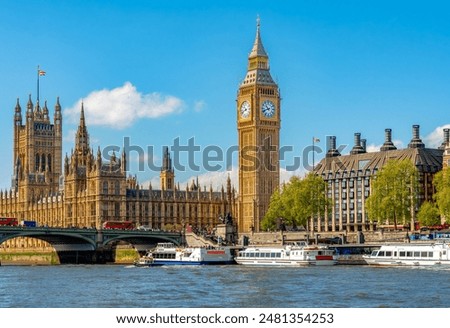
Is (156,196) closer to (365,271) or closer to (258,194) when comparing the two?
(258,194)

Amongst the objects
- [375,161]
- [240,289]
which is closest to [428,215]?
[375,161]

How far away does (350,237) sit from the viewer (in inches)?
3752

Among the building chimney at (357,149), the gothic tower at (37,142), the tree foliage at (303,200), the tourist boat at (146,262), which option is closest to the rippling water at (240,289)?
the tourist boat at (146,262)

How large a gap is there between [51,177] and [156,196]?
35.6 metres

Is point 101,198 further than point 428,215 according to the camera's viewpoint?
Yes

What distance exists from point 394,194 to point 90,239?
3118cm

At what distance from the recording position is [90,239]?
350ft

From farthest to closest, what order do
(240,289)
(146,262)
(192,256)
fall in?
(146,262)
(192,256)
(240,289)

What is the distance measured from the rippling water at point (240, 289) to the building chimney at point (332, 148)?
5498cm

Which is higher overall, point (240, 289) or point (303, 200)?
point (303, 200)

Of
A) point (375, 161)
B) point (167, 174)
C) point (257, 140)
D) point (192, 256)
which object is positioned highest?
point (257, 140)

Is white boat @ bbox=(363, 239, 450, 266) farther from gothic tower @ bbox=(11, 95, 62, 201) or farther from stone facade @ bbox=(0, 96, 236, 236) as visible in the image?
gothic tower @ bbox=(11, 95, 62, 201)

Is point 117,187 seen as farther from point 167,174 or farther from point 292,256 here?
point 292,256
